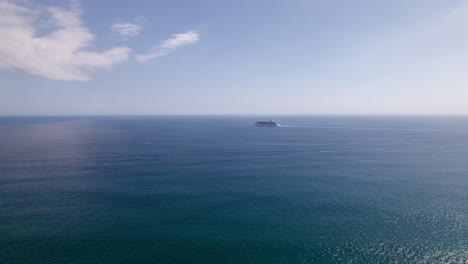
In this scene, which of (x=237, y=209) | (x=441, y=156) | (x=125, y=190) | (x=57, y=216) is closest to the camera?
(x=57, y=216)

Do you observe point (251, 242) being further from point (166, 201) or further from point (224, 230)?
point (166, 201)

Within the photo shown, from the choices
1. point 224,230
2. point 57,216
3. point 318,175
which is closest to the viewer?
point 224,230

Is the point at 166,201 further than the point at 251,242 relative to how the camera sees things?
Yes

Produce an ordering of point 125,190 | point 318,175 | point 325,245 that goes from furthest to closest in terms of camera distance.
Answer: point 318,175, point 125,190, point 325,245

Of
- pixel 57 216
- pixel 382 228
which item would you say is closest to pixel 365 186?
pixel 382 228

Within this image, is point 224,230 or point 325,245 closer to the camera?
point 325,245

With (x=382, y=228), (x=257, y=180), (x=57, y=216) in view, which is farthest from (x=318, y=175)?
(x=57, y=216)

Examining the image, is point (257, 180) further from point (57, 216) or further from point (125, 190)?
point (57, 216)

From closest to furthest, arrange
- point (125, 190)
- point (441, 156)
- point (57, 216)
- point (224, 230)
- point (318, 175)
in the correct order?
point (224, 230) < point (57, 216) < point (125, 190) < point (318, 175) < point (441, 156)
